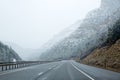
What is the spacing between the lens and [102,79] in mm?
21000

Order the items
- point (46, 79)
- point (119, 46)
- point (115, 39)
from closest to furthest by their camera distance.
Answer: point (46, 79), point (119, 46), point (115, 39)

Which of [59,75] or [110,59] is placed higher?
[110,59]

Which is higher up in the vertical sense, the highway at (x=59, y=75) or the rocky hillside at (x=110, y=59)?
the rocky hillside at (x=110, y=59)

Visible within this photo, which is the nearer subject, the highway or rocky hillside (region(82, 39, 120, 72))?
the highway

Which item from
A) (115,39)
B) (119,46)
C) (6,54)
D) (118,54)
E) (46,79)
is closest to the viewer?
(46,79)

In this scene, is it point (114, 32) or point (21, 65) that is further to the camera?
point (114, 32)

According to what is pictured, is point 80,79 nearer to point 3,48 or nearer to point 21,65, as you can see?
point 21,65

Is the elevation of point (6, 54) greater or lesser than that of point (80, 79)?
greater

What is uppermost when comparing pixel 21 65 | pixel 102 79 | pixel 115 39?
pixel 115 39

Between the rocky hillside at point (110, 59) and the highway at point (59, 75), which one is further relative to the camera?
the rocky hillside at point (110, 59)

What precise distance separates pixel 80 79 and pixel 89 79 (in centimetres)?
62

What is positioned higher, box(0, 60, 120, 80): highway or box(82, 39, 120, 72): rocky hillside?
box(82, 39, 120, 72): rocky hillside

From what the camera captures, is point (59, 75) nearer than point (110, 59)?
Yes

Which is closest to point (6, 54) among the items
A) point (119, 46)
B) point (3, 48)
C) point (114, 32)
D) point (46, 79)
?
point (3, 48)
